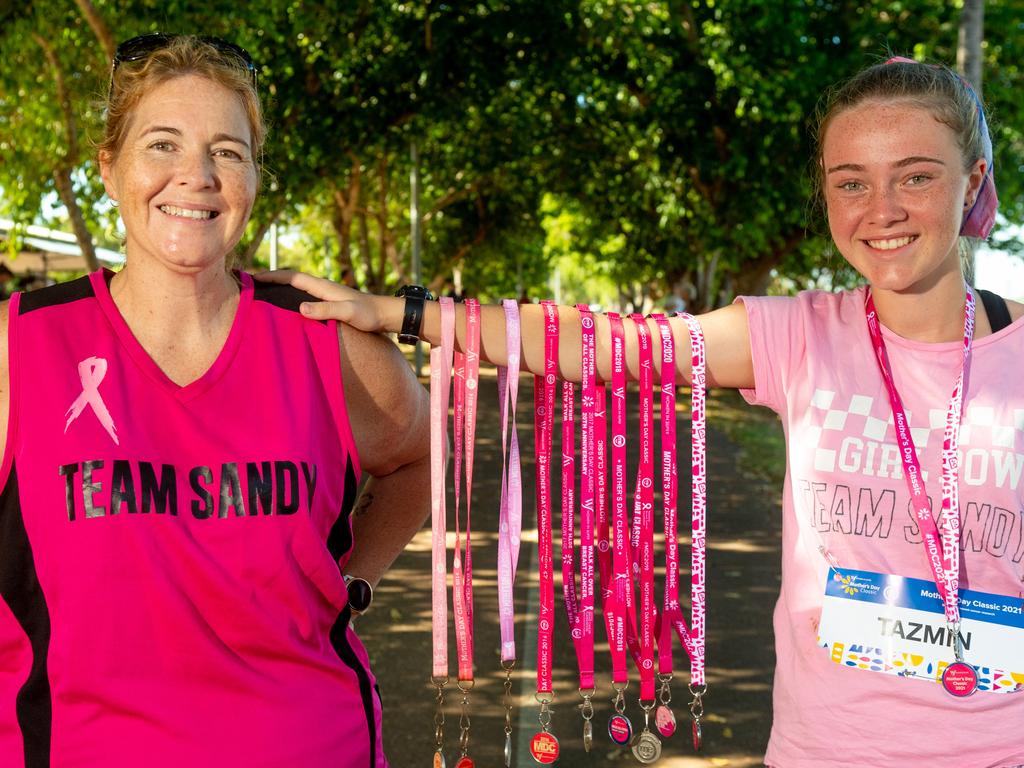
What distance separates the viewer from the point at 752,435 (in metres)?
15.4

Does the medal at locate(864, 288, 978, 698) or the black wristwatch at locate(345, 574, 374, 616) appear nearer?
the medal at locate(864, 288, 978, 698)

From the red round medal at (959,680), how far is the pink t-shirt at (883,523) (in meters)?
0.01

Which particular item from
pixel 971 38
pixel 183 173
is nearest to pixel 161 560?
pixel 183 173

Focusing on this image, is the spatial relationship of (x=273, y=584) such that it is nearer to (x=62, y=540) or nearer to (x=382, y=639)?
(x=62, y=540)

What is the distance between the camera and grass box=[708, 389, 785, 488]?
40.3ft

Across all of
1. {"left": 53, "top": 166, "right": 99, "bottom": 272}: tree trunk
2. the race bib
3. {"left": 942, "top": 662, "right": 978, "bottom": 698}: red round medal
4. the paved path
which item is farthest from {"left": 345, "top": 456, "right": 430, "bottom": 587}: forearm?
{"left": 53, "top": 166, "right": 99, "bottom": 272}: tree trunk

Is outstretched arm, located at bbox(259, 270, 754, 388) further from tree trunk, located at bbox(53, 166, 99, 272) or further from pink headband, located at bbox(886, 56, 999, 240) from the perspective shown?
tree trunk, located at bbox(53, 166, 99, 272)

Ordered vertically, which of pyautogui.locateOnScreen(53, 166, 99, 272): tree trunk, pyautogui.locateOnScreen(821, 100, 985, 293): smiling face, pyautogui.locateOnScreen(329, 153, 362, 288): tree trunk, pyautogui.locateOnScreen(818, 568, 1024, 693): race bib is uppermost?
pyautogui.locateOnScreen(329, 153, 362, 288): tree trunk

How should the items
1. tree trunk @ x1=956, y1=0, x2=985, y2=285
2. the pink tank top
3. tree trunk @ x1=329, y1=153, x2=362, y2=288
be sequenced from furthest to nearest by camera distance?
tree trunk @ x1=329, y1=153, x2=362, y2=288 → tree trunk @ x1=956, y1=0, x2=985, y2=285 → the pink tank top

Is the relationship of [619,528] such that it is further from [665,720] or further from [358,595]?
[358,595]

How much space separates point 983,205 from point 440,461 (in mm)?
1323

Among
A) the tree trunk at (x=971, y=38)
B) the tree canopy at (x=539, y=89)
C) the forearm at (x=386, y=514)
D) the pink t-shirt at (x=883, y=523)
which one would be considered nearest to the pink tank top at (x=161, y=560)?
the forearm at (x=386, y=514)

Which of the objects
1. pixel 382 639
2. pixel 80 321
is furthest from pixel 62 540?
pixel 382 639

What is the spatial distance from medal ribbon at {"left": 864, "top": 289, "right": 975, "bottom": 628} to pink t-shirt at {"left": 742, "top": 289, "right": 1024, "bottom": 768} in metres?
0.02
